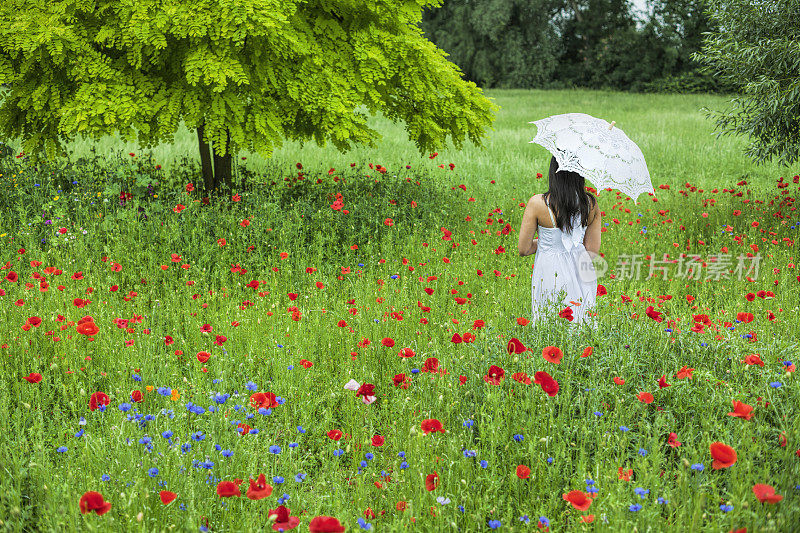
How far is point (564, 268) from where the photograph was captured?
13.7 feet

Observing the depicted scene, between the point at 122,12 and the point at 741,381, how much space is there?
6414mm

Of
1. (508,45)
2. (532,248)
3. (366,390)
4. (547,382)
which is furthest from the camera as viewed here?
(508,45)

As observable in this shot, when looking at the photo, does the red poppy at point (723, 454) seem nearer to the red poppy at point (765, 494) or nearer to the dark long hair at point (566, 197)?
the red poppy at point (765, 494)

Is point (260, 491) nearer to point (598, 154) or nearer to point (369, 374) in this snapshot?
point (369, 374)

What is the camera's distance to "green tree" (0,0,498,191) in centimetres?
572

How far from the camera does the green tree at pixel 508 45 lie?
41.5m

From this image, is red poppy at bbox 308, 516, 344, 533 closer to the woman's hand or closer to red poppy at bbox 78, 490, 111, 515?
red poppy at bbox 78, 490, 111, 515

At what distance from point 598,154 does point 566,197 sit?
0.40 m

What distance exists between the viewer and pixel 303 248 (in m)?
5.96

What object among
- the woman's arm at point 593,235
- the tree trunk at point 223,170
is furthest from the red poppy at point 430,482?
the tree trunk at point 223,170

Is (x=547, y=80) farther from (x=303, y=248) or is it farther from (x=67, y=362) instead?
(x=67, y=362)

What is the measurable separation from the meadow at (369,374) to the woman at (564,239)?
38 centimetres

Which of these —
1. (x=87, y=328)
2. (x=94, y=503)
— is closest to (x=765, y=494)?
(x=94, y=503)

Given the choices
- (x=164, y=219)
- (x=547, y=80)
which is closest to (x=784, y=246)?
(x=164, y=219)
